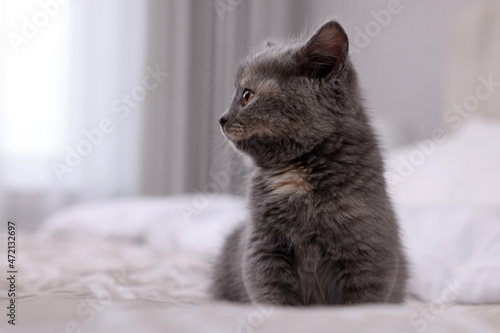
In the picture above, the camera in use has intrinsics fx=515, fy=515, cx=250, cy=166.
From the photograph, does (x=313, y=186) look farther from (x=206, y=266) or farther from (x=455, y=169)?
(x=455, y=169)

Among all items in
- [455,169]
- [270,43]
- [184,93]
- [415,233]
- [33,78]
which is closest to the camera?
[270,43]

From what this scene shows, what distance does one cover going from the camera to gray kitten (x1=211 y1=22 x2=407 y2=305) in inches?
36.3

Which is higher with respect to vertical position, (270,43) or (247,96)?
(270,43)

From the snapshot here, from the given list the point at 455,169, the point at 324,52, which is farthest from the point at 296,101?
the point at 455,169

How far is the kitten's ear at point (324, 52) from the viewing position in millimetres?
945

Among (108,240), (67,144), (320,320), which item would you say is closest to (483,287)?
(320,320)

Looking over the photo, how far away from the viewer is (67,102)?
3.24 metres

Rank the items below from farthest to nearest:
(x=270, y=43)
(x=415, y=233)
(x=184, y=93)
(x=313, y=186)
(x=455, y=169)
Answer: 1. (x=184, y=93)
2. (x=455, y=169)
3. (x=415, y=233)
4. (x=270, y=43)
5. (x=313, y=186)

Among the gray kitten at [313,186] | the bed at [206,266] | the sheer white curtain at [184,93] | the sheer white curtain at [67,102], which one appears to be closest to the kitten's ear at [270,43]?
the gray kitten at [313,186]

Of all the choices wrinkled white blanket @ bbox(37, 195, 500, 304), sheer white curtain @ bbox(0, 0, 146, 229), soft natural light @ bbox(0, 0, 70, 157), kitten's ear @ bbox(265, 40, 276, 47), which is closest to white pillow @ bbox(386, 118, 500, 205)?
→ wrinkled white blanket @ bbox(37, 195, 500, 304)

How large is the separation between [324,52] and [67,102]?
261 cm

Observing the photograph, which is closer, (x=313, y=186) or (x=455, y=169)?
(x=313, y=186)

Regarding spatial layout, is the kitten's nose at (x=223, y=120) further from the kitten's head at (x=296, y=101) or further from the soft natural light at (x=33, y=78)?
the soft natural light at (x=33, y=78)

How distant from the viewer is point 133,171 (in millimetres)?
3518
